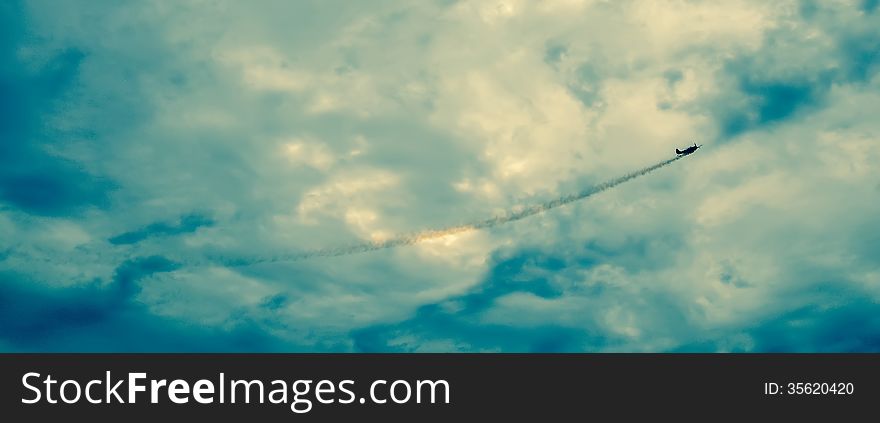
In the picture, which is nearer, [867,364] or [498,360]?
[867,364]

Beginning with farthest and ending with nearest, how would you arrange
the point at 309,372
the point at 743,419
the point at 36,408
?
1. the point at 309,372
2. the point at 743,419
3. the point at 36,408

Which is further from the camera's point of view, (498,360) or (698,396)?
(498,360)

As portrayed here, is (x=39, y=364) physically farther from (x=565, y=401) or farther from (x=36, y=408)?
(x=565, y=401)

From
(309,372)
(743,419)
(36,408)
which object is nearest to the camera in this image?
(36,408)

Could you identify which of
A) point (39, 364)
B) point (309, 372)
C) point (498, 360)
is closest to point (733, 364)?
point (498, 360)

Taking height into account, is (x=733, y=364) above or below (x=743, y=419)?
above

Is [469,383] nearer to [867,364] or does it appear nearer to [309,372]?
[309,372]

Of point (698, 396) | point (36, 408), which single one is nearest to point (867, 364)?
point (698, 396)

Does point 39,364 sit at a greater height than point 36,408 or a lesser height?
greater
